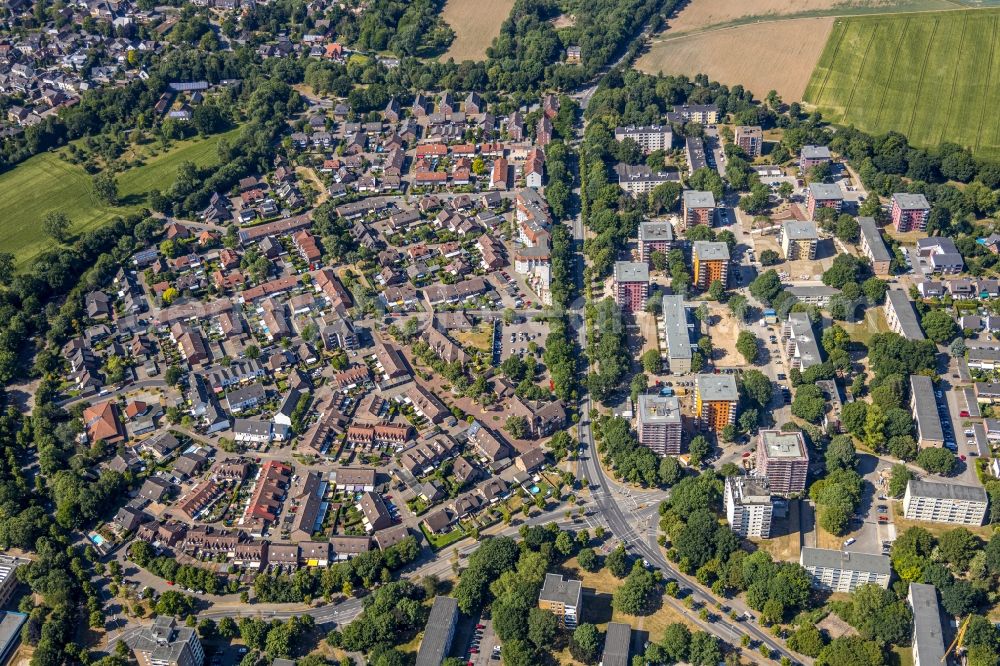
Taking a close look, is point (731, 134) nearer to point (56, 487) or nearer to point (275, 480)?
point (275, 480)

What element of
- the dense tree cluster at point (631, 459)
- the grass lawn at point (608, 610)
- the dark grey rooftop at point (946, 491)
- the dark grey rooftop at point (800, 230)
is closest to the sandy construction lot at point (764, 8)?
the dark grey rooftop at point (800, 230)

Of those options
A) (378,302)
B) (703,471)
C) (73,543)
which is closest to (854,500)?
(703,471)

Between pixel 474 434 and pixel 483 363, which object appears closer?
pixel 474 434

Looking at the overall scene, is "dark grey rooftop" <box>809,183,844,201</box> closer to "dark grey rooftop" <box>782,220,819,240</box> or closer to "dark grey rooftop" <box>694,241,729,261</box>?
"dark grey rooftop" <box>782,220,819,240</box>

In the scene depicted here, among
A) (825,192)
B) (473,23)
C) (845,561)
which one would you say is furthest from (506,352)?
(473,23)

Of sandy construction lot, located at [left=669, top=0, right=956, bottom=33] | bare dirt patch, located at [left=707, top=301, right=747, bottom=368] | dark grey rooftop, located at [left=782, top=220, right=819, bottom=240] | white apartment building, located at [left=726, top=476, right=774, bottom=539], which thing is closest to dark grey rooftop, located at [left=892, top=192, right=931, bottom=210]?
dark grey rooftop, located at [left=782, top=220, right=819, bottom=240]
